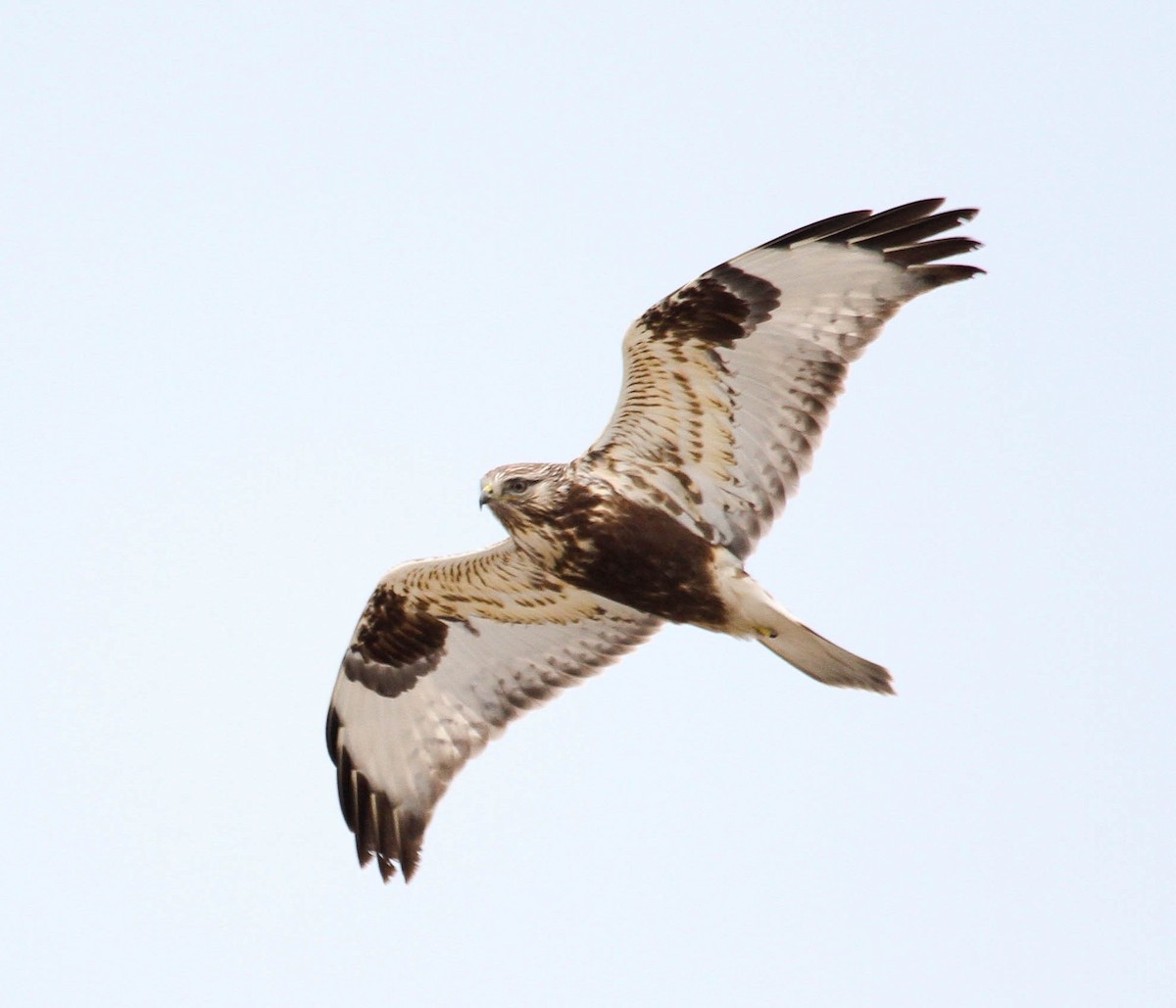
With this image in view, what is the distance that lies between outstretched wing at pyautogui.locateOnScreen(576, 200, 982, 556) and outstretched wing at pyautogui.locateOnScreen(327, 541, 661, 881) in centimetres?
119

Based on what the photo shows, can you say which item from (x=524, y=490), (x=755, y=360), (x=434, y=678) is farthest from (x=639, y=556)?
(x=434, y=678)

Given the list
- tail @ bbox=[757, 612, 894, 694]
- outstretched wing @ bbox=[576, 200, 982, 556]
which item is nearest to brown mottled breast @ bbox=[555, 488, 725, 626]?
outstretched wing @ bbox=[576, 200, 982, 556]

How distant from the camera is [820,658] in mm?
9789

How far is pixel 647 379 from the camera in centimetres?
988

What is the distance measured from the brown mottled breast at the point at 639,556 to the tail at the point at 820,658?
0.38 meters

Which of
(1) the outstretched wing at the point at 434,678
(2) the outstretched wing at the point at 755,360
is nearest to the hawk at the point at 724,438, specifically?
(2) the outstretched wing at the point at 755,360

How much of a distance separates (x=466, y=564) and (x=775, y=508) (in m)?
1.95

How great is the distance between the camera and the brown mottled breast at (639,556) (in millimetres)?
9844

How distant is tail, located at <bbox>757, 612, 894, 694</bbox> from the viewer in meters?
9.66

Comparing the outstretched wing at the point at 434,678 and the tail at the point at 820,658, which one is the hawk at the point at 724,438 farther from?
the outstretched wing at the point at 434,678

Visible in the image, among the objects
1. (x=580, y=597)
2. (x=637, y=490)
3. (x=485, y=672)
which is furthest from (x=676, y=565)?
(x=485, y=672)

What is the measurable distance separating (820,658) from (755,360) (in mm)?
1731

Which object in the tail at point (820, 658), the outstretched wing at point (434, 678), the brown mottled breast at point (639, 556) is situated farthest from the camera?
the outstretched wing at point (434, 678)

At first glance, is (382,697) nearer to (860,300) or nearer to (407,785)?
(407,785)
